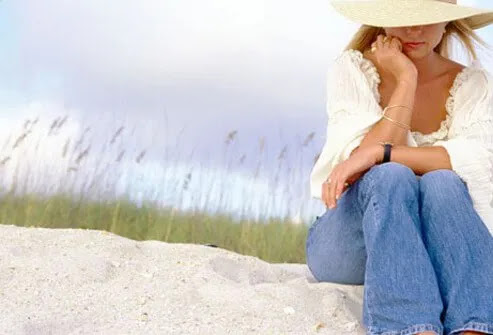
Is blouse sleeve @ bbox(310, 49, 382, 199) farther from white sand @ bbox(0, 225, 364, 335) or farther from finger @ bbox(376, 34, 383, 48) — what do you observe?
white sand @ bbox(0, 225, 364, 335)

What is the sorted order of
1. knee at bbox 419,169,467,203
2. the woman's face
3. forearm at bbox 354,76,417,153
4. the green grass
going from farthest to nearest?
1. the green grass
2. the woman's face
3. forearm at bbox 354,76,417,153
4. knee at bbox 419,169,467,203

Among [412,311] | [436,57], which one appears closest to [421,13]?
[436,57]

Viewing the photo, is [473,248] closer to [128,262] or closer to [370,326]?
[370,326]

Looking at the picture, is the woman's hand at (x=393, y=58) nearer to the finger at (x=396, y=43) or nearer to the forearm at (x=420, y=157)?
the finger at (x=396, y=43)

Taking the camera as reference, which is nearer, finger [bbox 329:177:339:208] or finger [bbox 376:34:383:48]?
finger [bbox 329:177:339:208]

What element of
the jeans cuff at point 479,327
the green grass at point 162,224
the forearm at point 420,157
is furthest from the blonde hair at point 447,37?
the green grass at point 162,224

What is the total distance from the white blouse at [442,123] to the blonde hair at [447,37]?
0.08 meters

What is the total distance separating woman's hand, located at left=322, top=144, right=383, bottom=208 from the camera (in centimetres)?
263

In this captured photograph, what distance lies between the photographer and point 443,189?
8.39 ft

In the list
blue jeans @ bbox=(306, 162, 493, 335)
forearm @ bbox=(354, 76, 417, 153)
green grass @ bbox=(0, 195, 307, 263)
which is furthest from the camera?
green grass @ bbox=(0, 195, 307, 263)

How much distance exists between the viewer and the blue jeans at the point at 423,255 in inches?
96.4

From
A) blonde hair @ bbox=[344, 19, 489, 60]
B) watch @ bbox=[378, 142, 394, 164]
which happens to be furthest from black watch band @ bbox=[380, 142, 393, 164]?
blonde hair @ bbox=[344, 19, 489, 60]

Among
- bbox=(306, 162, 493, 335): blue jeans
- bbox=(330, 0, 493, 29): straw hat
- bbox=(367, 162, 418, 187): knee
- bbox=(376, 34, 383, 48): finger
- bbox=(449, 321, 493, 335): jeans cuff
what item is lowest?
bbox=(449, 321, 493, 335): jeans cuff

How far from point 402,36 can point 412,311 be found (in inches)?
39.0
